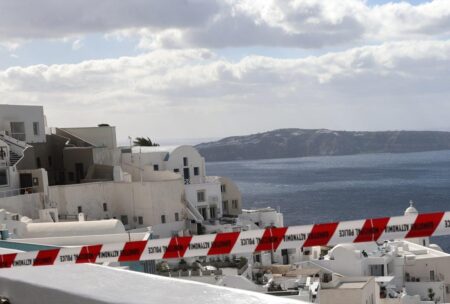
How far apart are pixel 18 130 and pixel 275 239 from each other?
3751 cm

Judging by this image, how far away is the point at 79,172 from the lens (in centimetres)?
4516

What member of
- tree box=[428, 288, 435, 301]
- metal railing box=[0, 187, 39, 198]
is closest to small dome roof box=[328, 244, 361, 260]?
tree box=[428, 288, 435, 301]

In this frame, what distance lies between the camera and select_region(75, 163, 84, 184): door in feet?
147

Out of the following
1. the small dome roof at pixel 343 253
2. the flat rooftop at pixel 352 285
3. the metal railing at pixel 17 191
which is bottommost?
the flat rooftop at pixel 352 285

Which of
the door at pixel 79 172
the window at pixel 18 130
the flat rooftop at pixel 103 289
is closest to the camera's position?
the flat rooftop at pixel 103 289

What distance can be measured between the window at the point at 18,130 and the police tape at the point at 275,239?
117 feet

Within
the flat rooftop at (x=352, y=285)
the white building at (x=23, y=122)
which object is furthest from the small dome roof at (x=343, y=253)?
the white building at (x=23, y=122)

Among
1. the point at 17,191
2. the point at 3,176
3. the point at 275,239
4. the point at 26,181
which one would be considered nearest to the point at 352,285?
the point at 17,191

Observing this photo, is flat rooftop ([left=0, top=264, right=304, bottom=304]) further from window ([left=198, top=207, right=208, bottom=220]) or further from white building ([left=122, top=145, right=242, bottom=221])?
window ([left=198, top=207, right=208, bottom=220])

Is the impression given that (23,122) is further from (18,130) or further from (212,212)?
(212,212)

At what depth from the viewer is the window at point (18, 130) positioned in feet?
140

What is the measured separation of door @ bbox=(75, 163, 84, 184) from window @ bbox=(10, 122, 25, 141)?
3949mm

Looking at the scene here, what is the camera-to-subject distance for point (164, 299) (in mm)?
Answer: 3264

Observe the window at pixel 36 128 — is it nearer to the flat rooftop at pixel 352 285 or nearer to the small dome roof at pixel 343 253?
the small dome roof at pixel 343 253
